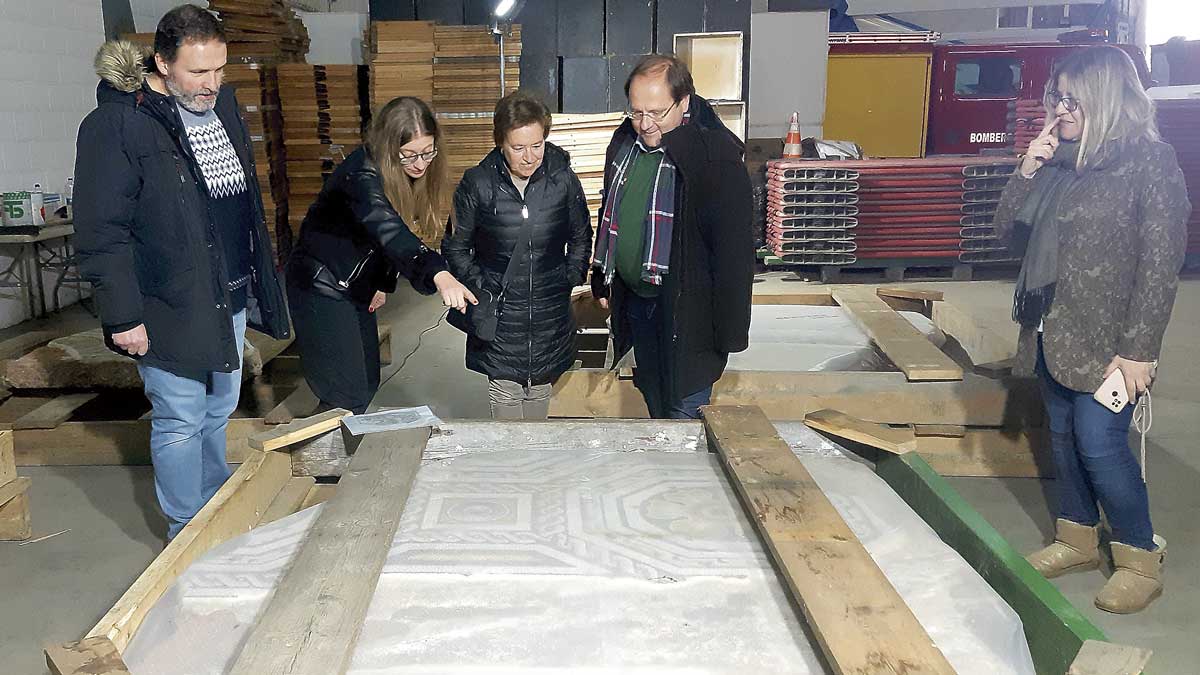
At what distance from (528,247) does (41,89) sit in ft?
20.0

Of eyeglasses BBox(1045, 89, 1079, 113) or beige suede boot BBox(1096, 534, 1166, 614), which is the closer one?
eyeglasses BBox(1045, 89, 1079, 113)

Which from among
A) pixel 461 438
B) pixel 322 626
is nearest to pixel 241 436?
pixel 461 438

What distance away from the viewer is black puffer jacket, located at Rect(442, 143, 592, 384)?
3.16 m

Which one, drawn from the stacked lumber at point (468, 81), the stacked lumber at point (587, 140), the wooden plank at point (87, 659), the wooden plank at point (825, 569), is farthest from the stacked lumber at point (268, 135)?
the wooden plank at point (87, 659)

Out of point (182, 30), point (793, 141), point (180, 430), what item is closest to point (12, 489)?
point (180, 430)

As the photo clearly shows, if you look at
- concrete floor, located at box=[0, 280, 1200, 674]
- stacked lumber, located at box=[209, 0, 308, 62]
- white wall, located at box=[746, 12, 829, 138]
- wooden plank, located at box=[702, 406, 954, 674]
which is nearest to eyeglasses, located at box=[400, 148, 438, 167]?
wooden plank, located at box=[702, 406, 954, 674]

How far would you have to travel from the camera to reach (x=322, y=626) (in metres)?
1.53

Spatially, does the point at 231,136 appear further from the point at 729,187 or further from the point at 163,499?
the point at 729,187

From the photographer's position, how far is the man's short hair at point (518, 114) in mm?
3023

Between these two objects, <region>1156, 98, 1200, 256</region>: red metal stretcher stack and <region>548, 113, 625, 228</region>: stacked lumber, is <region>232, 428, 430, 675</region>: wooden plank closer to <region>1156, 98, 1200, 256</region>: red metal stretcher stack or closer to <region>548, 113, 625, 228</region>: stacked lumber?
<region>548, 113, 625, 228</region>: stacked lumber

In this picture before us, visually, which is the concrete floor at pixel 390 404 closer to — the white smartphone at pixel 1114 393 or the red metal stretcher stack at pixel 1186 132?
the white smartphone at pixel 1114 393

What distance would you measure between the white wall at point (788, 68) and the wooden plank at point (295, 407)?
243 inches

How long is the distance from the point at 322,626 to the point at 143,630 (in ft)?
1.24

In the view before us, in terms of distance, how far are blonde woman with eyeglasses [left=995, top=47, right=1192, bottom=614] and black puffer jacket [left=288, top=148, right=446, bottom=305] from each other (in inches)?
70.9
